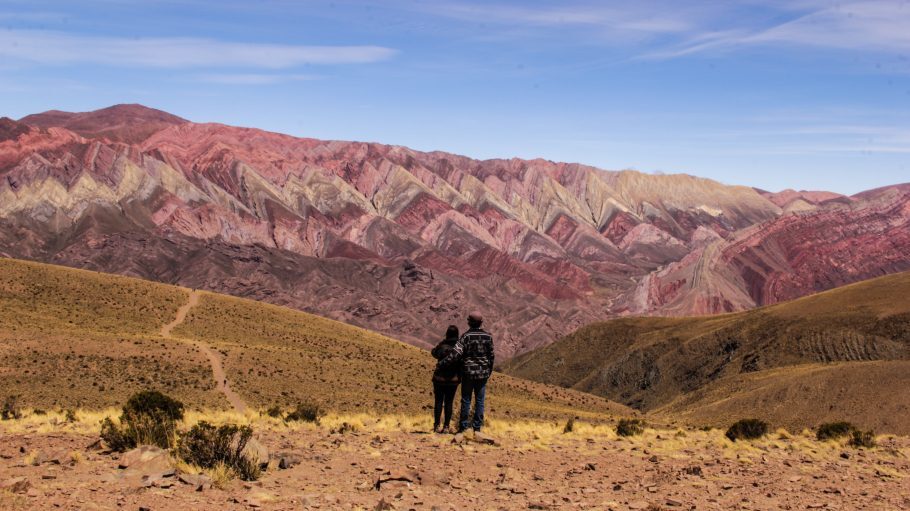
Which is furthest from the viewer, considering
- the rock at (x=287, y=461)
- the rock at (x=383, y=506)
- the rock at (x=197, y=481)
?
the rock at (x=287, y=461)

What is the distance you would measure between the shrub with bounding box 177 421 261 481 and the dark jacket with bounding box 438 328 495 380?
217 inches

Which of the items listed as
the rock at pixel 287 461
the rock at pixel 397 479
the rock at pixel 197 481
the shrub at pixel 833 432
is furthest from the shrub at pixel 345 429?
the shrub at pixel 833 432

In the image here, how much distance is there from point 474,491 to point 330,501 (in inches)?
101

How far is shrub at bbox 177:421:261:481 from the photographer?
1492 centimetres

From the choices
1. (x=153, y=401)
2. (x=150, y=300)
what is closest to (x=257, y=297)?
(x=150, y=300)

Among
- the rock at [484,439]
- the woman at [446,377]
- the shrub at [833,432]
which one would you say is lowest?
the rock at [484,439]

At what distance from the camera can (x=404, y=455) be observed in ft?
56.5

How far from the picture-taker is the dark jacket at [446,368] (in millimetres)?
20125

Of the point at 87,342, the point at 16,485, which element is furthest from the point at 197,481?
the point at 87,342

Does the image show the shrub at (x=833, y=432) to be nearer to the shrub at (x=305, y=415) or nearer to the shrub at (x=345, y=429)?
the shrub at (x=345, y=429)

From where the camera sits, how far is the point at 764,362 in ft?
297

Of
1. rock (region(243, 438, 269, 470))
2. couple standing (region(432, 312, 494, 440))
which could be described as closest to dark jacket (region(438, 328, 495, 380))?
couple standing (region(432, 312, 494, 440))

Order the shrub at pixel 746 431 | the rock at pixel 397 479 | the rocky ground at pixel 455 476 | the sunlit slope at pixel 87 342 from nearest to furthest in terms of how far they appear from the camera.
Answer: the rocky ground at pixel 455 476 < the rock at pixel 397 479 < the shrub at pixel 746 431 < the sunlit slope at pixel 87 342

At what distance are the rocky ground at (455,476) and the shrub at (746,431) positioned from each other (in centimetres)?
285
